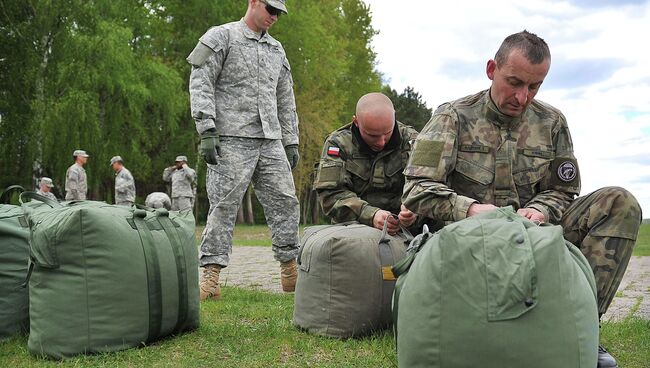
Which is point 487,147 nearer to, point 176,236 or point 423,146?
point 423,146

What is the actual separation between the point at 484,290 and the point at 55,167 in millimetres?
24413

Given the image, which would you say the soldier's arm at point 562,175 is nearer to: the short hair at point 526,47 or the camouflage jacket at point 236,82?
the short hair at point 526,47

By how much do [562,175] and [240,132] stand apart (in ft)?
8.36

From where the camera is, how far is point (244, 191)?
521 centimetres

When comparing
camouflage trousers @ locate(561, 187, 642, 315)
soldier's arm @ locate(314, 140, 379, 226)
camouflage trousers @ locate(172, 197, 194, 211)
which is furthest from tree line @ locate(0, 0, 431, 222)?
camouflage trousers @ locate(561, 187, 642, 315)

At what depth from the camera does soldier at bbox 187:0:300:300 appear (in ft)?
16.7

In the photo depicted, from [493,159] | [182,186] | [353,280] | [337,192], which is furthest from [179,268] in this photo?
[182,186]

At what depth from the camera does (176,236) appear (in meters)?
3.63

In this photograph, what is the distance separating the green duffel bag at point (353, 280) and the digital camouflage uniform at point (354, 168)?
47 cm

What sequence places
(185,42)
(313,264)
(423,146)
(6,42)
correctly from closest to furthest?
(423,146) < (313,264) < (6,42) < (185,42)

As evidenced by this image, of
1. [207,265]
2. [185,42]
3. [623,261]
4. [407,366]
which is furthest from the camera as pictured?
[185,42]

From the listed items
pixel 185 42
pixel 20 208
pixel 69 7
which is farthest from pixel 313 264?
pixel 185 42

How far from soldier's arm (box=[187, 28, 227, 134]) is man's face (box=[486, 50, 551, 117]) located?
2.32 meters

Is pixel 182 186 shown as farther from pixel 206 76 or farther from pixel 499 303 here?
pixel 499 303
